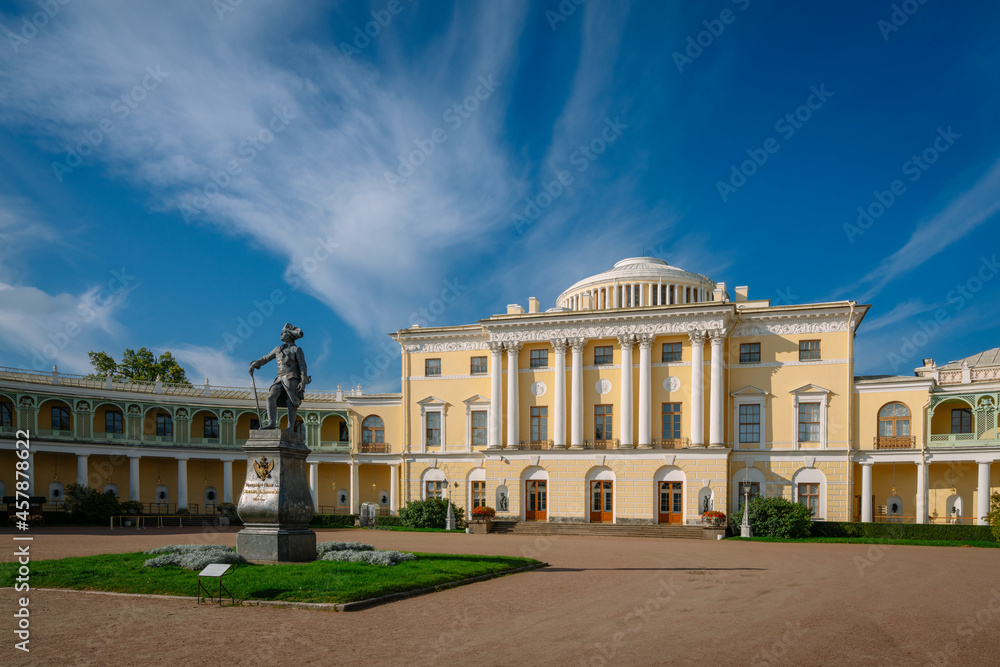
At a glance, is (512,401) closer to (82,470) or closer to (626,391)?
(626,391)

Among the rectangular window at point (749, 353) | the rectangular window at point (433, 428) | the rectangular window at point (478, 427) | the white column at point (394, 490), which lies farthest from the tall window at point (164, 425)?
the rectangular window at point (749, 353)

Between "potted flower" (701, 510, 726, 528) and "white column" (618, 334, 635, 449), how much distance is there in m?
5.86

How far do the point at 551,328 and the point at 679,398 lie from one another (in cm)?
842

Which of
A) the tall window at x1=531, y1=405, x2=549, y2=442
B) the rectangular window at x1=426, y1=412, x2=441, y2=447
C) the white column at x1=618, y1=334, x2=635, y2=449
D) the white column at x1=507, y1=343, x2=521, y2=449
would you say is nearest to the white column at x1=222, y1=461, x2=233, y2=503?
→ the rectangular window at x1=426, y1=412, x2=441, y2=447

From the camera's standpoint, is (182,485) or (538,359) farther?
(182,485)

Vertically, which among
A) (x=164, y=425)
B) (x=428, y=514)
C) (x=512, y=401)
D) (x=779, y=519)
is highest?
(x=512, y=401)

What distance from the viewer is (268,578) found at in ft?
47.7

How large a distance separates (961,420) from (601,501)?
20.2 m

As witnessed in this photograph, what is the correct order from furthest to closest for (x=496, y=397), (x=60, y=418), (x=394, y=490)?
(x=394, y=490) → (x=60, y=418) → (x=496, y=397)

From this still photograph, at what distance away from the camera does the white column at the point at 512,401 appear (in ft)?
148

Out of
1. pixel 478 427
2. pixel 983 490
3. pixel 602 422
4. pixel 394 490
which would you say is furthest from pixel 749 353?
pixel 394 490

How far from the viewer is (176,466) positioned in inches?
2079

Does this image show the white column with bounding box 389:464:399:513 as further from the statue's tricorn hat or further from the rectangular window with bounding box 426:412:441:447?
the statue's tricorn hat

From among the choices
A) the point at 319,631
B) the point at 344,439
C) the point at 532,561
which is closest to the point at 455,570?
the point at 532,561
